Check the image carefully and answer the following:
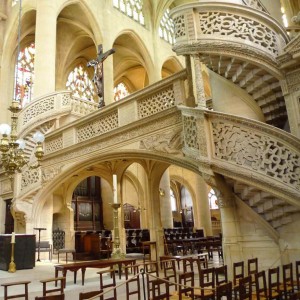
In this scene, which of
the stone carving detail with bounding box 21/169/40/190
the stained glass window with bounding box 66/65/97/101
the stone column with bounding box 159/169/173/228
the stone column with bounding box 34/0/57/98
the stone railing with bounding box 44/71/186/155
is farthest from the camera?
the stained glass window with bounding box 66/65/97/101

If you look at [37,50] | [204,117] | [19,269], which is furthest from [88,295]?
[37,50]

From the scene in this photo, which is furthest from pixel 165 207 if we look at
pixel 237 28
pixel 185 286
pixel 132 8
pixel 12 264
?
pixel 132 8

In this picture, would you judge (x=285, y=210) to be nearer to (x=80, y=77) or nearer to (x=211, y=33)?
(x=211, y=33)

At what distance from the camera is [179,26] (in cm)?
642

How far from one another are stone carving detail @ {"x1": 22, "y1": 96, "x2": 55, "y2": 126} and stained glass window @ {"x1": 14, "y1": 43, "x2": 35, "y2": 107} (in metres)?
6.51

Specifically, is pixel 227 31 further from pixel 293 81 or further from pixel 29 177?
pixel 29 177

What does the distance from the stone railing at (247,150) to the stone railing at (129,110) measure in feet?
4.55

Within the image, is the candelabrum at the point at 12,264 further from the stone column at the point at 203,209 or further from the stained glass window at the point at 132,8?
the stained glass window at the point at 132,8

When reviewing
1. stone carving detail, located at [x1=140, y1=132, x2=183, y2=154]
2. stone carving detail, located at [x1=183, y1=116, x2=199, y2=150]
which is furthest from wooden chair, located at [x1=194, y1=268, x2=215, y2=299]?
stone carving detail, located at [x1=140, y1=132, x2=183, y2=154]

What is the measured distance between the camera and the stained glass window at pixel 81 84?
65.0 feet

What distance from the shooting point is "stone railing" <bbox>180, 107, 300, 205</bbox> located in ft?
16.5

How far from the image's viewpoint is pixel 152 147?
24.5 feet

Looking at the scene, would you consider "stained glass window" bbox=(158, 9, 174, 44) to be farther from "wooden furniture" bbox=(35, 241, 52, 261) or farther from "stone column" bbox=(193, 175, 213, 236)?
"wooden furniture" bbox=(35, 241, 52, 261)

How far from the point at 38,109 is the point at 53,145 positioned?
4.44ft
